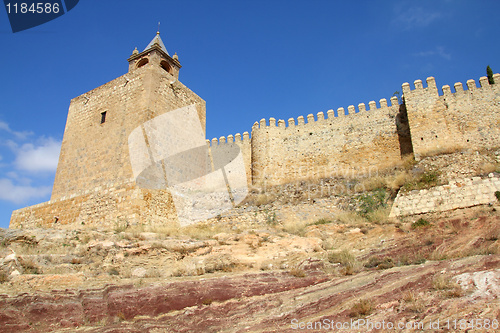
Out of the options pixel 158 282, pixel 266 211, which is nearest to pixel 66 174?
pixel 266 211

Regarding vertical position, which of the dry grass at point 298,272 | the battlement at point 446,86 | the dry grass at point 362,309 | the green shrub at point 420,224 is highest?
the battlement at point 446,86

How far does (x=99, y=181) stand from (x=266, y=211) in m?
6.21

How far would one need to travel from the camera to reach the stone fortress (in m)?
10.8

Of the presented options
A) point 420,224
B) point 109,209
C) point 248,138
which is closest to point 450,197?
point 420,224

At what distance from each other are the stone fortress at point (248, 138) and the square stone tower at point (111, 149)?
0.04 meters

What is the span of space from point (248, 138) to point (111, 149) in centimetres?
1175

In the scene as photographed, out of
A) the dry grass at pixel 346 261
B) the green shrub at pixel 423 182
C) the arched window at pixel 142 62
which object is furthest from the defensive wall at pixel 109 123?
the green shrub at pixel 423 182

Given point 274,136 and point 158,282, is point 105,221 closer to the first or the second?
point 158,282

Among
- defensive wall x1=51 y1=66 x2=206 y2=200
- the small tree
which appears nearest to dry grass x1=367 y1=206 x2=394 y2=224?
defensive wall x1=51 y1=66 x2=206 y2=200

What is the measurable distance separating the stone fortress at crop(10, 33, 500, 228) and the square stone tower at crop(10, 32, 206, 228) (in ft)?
0.12

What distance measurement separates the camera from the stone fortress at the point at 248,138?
10844 mm

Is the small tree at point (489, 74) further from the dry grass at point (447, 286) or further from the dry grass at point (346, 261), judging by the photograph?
the dry grass at point (447, 286)

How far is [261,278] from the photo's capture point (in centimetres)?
554

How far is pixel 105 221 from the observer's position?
10.1 metres
